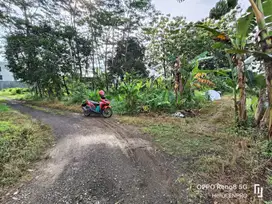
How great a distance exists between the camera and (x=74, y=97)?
26.9ft

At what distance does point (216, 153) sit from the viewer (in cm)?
244

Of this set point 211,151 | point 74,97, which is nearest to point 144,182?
point 211,151

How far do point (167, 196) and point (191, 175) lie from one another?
0.50 m

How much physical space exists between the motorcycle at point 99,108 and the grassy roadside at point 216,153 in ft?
6.32

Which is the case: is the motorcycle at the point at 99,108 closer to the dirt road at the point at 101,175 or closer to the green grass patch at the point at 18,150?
the green grass patch at the point at 18,150

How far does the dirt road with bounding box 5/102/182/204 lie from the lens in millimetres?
1625

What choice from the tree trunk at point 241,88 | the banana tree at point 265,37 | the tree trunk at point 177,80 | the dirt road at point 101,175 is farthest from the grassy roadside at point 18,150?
the tree trunk at point 177,80

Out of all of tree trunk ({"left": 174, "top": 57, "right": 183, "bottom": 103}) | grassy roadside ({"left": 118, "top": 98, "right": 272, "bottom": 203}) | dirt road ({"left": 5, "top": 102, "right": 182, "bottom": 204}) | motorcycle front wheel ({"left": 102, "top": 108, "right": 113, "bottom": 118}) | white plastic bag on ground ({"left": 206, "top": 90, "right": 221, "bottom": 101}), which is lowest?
dirt road ({"left": 5, "top": 102, "right": 182, "bottom": 204})

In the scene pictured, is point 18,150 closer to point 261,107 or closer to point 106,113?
point 106,113

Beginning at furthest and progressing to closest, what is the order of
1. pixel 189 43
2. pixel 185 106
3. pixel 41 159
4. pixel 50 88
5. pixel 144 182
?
pixel 189 43, pixel 50 88, pixel 185 106, pixel 41 159, pixel 144 182

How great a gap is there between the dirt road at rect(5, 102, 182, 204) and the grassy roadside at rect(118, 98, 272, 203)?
0.28 m

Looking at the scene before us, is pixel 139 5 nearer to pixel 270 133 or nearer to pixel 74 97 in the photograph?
pixel 74 97

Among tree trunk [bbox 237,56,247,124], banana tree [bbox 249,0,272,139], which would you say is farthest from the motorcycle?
banana tree [bbox 249,0,272,139]

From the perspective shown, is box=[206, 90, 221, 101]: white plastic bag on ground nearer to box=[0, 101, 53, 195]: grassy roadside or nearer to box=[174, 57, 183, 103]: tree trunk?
box=[174, 57, 183, 103]: tree trunk
